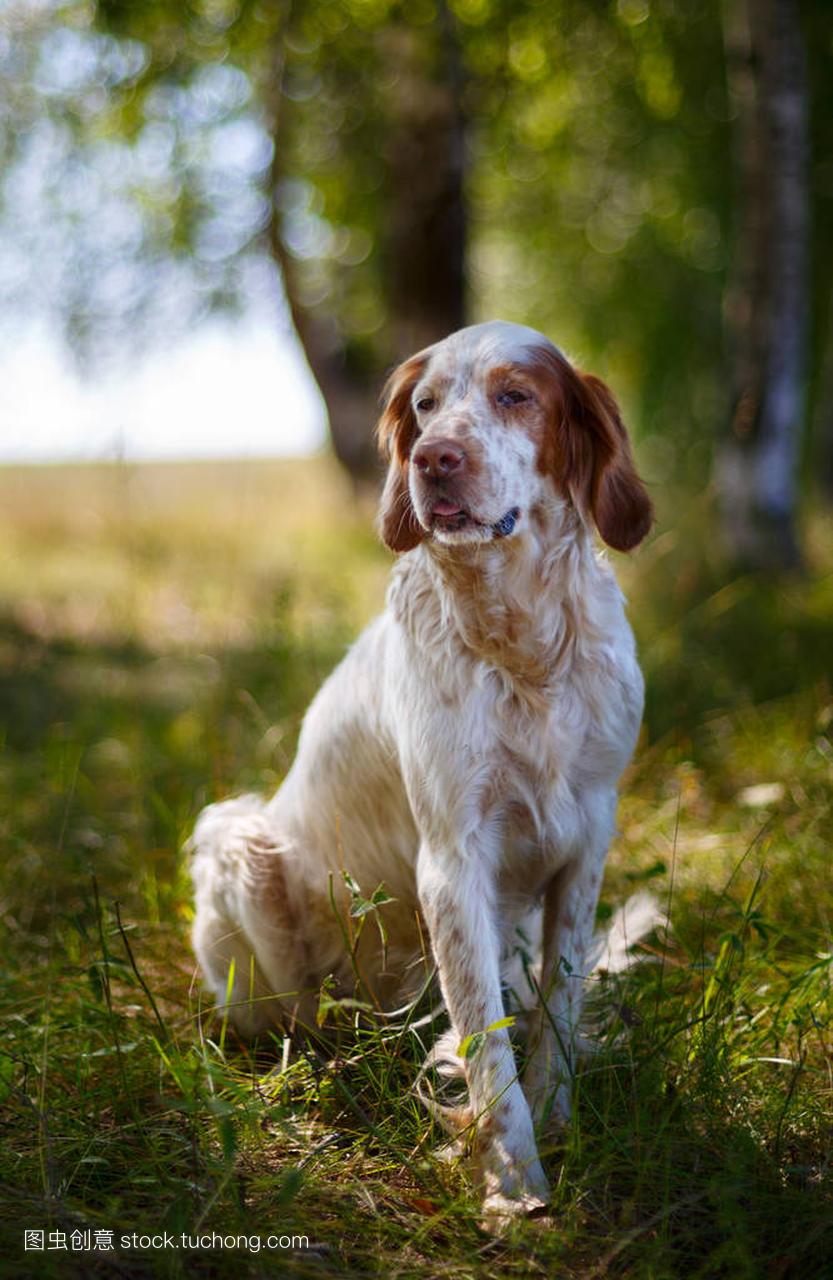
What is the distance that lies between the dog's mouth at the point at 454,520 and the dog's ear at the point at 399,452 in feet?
0.52

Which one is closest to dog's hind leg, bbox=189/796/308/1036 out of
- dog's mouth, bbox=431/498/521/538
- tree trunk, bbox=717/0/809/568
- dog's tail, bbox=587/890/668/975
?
dog's tail, bbox=587/890/668/975

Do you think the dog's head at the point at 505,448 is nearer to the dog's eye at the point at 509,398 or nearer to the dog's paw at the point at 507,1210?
the dog's eye at the point at 509,398

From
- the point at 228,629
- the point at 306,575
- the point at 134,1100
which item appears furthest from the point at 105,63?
the point at 134,1100

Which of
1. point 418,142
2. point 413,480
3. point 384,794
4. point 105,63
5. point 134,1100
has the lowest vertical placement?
point 134,1100

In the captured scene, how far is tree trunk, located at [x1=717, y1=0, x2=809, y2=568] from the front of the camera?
18.8 feet

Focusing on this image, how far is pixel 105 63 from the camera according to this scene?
6.98 metres

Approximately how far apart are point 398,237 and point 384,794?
5017mm

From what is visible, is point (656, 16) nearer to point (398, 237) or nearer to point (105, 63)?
point (398, 237)

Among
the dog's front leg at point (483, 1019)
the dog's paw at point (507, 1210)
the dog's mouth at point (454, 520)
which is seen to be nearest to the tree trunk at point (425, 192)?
the dog's mouth at point (454, 520)

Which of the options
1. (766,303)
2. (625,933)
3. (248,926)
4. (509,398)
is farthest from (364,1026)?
(766,303)

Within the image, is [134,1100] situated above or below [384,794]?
below

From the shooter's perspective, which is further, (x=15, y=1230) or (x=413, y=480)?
(x=413, y=480)

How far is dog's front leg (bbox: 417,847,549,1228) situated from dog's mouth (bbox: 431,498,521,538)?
624 mm

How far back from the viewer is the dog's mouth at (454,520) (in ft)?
6.98
